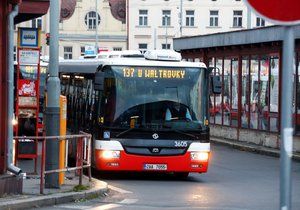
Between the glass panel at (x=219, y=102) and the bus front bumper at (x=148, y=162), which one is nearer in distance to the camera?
the bus front bumper at (x=148, y=162)

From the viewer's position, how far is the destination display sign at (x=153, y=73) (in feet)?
57.9

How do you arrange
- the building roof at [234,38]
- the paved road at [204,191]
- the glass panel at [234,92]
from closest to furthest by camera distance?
the paved road at [204,191]
the building roof at [234,38]
the glass panel at [234,92]

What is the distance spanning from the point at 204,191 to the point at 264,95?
1425 cm

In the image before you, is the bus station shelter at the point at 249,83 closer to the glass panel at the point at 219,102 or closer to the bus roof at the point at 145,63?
the glass panel at the point at 219,102

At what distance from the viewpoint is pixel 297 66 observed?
26656mm

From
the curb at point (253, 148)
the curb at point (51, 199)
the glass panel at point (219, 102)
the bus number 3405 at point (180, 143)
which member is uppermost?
the glass panel at point (219, 102)

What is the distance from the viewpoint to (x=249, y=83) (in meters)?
31.0

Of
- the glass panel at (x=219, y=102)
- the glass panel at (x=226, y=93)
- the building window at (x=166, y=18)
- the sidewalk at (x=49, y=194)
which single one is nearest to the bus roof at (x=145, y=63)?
the sidewalk at (x=49, y=194)

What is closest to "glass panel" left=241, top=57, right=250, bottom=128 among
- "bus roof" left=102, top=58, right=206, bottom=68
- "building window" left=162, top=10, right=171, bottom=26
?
"bus roof" left=102, top=58, right=206, bottom=68

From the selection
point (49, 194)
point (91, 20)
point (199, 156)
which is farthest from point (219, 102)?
point (91, 20)

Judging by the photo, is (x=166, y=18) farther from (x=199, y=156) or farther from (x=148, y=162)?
(x=148, y=162)

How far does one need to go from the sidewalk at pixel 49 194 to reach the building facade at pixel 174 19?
70117mm

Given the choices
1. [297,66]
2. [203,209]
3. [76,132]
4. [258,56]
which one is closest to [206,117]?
[76,132]

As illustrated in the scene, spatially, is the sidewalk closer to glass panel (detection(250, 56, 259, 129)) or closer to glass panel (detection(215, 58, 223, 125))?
glass panel (detection(250, 56, 259, 129))
